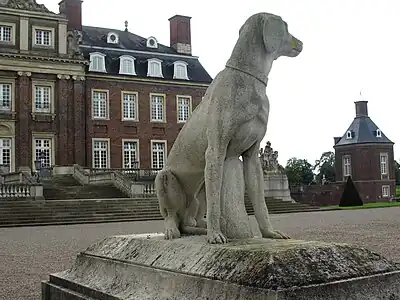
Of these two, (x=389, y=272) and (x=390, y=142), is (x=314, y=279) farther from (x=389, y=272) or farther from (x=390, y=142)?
(x=390, y=142)

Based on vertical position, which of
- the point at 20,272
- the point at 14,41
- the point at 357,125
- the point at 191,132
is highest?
the point at 14,41

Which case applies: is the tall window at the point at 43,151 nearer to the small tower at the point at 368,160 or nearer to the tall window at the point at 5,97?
the tall window at the point at 5,97

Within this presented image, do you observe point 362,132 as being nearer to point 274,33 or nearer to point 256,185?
point 256,185

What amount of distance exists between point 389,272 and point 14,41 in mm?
35749

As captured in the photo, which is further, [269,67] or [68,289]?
[68,289]

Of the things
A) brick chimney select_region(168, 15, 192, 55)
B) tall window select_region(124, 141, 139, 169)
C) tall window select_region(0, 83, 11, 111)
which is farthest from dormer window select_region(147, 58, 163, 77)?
tall window select_region(0, 83, 11, 111)

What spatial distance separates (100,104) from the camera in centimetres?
3862

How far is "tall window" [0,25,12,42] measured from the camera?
3538 cm

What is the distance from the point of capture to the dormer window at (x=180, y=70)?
136 feet

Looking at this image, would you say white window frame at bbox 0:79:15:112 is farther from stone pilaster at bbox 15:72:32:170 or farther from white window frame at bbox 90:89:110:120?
white window frame at bbox 90:89:110:120

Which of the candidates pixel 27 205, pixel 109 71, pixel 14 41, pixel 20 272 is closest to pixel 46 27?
pixel 14 41

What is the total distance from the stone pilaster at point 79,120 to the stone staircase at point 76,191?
178 inches

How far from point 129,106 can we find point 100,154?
422cm

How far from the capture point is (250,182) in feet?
13.4
